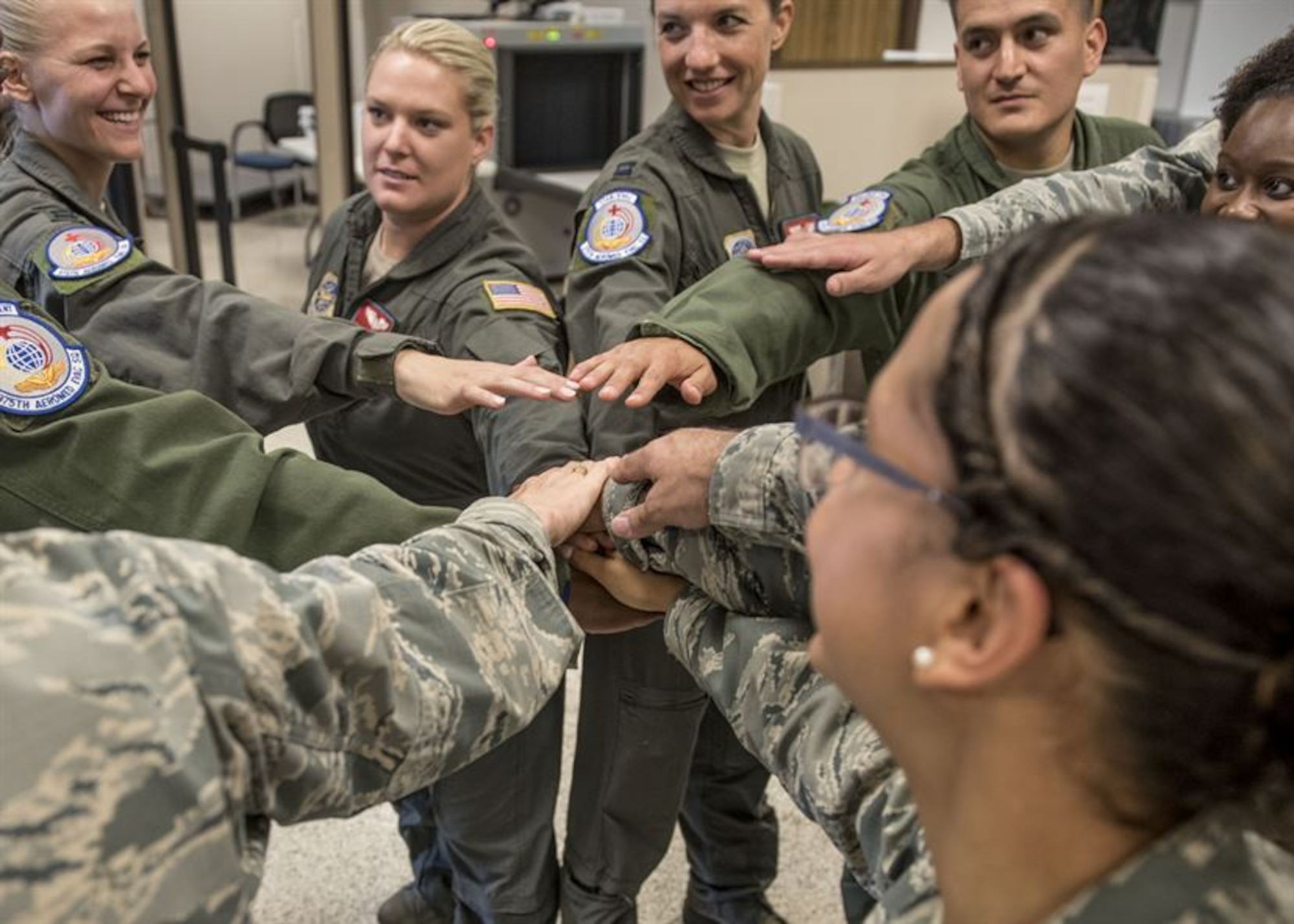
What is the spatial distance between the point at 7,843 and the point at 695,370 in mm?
871

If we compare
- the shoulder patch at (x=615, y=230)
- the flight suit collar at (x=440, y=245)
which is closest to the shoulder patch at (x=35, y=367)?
the flight suit collar at (x=440, y=245)

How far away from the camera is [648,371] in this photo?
4.15ft

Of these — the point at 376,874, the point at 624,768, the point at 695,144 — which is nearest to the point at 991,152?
the point at 695,144

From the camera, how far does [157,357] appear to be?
1486 millimetres

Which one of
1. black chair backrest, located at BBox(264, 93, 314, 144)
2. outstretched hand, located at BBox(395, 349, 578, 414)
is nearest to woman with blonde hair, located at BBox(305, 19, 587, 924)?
outstretched hand, located at BBox(395, 349, 578, 414)

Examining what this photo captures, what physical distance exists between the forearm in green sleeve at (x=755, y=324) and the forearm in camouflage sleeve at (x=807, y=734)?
311 mm

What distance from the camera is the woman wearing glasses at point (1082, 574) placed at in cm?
51

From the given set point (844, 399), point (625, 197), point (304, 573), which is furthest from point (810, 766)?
point (625, 197)

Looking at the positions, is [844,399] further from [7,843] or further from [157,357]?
[157,357]

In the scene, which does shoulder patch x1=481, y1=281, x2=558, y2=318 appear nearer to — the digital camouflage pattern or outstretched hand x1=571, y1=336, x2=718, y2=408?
outstretched hand x1=571, y1=336, x2=718, y2=408

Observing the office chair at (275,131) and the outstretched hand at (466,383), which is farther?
the office chair at (275,131)

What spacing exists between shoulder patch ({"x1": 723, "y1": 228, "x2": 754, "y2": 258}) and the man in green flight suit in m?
0.20

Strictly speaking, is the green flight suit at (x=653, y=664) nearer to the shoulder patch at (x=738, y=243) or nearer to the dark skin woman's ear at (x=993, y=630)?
the shoulder patch at (x=738, y=243)

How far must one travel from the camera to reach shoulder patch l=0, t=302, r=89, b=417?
1120 mm
